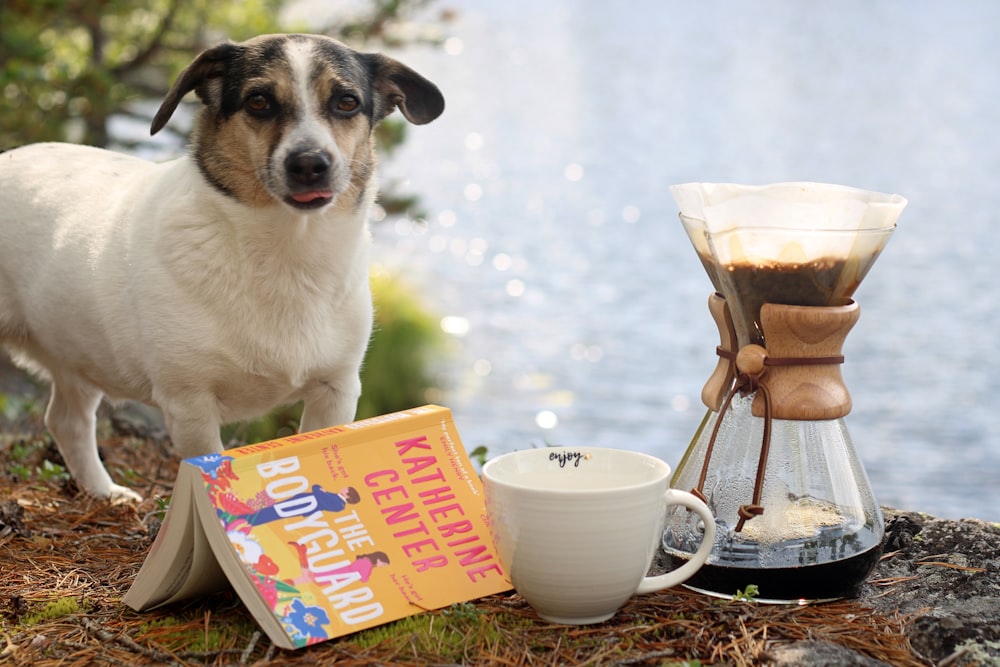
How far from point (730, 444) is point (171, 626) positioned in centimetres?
123

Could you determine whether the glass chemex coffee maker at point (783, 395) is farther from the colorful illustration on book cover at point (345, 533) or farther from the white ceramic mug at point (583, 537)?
the colorful illustration on book cover at point (345, 533)

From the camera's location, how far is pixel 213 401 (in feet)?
9.06

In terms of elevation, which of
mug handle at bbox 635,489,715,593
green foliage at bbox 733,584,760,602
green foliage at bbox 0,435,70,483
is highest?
mug handle at bbox 635,489,715,593

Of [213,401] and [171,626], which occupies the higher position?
[213,401]

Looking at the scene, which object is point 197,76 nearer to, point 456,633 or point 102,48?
point 456,633

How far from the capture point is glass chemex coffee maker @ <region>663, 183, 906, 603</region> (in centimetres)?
221

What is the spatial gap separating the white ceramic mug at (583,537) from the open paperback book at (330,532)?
0.21 m

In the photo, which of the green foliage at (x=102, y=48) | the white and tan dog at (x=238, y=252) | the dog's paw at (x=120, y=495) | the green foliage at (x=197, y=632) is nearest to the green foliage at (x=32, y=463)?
the dog's paw at (x=120, y=495)

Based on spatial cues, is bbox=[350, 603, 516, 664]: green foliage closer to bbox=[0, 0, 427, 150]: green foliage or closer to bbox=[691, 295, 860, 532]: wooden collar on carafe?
bbox=[691, 295, 860, 532]: wooden collar on carafe

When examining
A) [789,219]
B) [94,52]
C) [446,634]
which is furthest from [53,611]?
[94,52]

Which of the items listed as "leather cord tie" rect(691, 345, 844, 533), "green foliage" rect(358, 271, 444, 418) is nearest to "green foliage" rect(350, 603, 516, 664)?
"leather cord tie" rect(691, 345, 844, 533)

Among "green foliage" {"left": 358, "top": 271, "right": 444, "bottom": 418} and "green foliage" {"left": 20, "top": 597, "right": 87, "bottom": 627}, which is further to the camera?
"green foliage" {"left": 358, "top": 271, "right": 444, "bottom": 418}

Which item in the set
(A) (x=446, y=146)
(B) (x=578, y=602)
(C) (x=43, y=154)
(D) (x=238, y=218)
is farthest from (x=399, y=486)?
(A) (x=446, y=146)

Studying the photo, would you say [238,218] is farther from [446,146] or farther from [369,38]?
[446,146]
